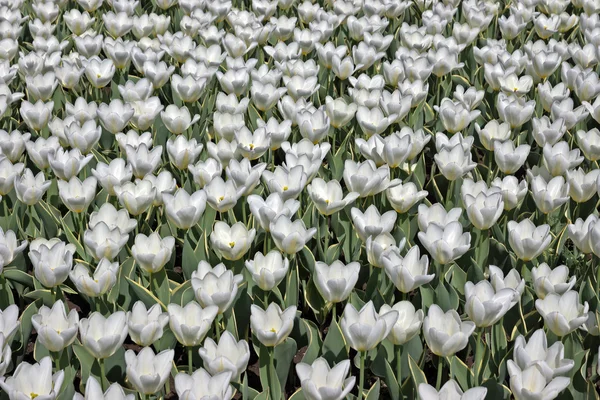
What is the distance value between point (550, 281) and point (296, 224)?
81 centimetres

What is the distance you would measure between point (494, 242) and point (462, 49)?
1900 mm

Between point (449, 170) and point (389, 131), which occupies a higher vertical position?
point (449, 170)

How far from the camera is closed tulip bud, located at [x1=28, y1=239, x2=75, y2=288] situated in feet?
7.84

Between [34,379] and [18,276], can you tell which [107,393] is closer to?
[34,379]

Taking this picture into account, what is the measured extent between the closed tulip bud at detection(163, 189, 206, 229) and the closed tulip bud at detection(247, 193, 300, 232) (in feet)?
0.61

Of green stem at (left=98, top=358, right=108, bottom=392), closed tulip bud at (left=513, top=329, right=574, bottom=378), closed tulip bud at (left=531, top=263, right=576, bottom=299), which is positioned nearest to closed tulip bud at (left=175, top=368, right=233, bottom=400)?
green stem at (left=98, top=358, right=108, bottom=392)

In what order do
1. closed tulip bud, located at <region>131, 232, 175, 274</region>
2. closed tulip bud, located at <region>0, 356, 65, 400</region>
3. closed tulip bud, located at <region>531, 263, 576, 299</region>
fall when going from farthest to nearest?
closed tulip bud, located at <region>131, 232, 175, 274</region> < closed tulip bud, located at <region>531, 263, 576, 299</region> < closed tulip bud, located at <region>0, 356, 65, 400</region>

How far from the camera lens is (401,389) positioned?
2326 mm

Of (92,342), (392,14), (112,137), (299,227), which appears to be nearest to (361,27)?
(392,14)

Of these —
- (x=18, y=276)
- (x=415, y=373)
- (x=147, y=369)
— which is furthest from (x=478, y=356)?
(x=18, y=276)

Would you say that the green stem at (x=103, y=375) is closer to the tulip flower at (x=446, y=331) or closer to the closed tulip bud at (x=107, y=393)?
the closed tulip bud at (x=107, y=393)

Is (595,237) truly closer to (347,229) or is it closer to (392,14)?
(347,229)

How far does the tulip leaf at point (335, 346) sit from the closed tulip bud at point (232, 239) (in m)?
0.42

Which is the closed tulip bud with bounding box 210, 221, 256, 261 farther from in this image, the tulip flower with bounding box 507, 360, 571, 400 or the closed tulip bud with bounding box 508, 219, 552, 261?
the tulip flower with bounding box 507, 360, 571, 400
